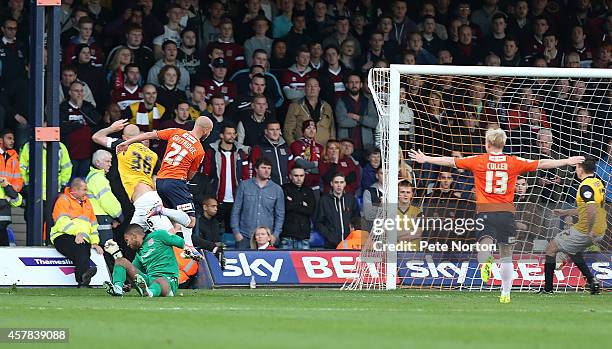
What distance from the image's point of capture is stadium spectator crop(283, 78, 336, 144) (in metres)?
20.0

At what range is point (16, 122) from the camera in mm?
18516

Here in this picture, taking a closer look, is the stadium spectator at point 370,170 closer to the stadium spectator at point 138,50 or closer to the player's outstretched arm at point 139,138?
the stadium spectator at point 138,50

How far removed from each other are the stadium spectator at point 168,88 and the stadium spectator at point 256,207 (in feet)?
5.47

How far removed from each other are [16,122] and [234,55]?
12.3ft

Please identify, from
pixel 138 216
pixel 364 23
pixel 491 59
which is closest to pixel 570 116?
pixel 491 59

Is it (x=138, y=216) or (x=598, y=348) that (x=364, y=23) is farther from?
(x=598, y=348)

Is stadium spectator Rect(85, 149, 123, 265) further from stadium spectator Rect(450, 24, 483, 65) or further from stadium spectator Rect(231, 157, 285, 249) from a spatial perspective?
stadium spectator Rect(450, 24, 483, 65)

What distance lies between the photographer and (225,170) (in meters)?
19.0

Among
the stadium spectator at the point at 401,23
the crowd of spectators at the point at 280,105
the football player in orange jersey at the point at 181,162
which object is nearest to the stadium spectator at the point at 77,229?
the crowd of spectators at the point at 280,105

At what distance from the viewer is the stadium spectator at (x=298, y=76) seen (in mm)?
20359

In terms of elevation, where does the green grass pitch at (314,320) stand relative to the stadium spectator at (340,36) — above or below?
below

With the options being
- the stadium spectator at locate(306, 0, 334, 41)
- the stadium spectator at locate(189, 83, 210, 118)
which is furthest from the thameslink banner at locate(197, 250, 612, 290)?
the stadium spectator at locate(306, 0, 334, 41)

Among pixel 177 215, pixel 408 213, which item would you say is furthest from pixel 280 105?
pixel 177 215

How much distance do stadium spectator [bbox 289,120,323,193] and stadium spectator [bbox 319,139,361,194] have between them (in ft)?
0.36
